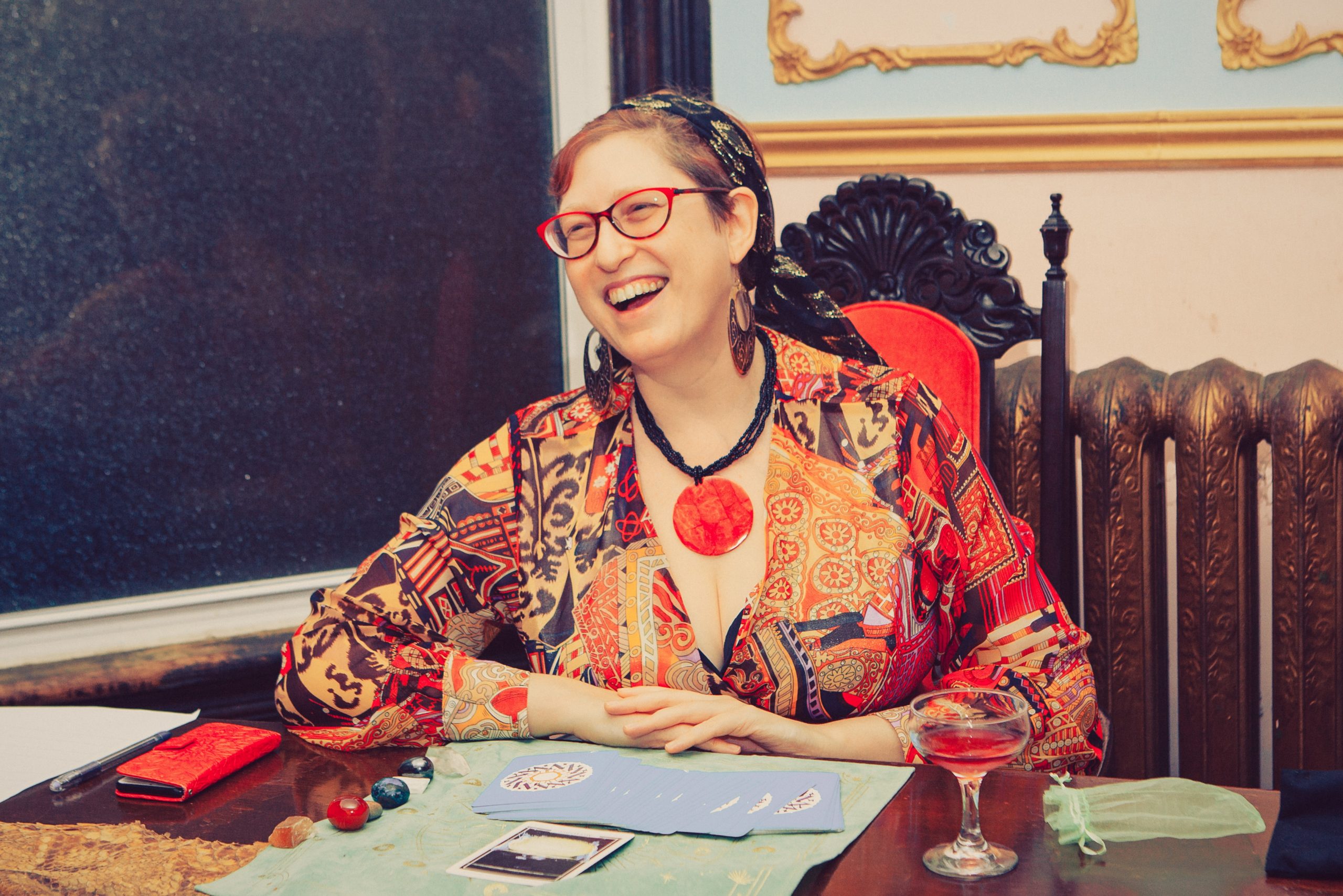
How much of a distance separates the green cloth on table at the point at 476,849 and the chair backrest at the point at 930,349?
941 millimetres

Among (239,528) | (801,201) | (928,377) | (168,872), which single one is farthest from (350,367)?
(168,872)

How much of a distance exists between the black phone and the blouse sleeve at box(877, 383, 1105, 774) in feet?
2.40

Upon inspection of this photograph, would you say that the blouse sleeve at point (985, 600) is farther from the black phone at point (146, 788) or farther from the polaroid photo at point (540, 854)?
the black phone at point (146, 788)

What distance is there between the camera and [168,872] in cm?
82

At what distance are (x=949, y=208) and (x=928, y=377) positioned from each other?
0.29 m

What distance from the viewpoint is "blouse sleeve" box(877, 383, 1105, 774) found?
1.15 m

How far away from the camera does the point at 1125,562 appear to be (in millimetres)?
1841

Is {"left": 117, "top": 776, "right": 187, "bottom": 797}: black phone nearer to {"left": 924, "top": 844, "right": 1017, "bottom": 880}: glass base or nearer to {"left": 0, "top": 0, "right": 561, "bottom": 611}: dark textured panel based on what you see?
{"left": 924, "top": 844, "right": 1017, "bottom": 880}: glass base

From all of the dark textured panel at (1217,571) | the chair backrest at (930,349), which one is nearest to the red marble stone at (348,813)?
the chair backrest at (930,349)

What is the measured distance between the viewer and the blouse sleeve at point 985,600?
1.15 meters

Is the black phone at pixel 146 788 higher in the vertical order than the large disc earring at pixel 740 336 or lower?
lower

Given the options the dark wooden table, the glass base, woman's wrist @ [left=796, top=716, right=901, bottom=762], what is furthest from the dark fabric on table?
woman's wrist @ [left=796, top=716, right=901, bottom=762]

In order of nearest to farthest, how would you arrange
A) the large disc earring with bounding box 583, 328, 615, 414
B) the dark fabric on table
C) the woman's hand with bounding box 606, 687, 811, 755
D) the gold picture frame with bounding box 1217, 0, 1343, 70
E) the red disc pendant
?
the dark fabric on table → the woman's hand with bounding box 606, 687, 811, 755 → the red disc pendant → the large disc earring with bounding box 583, 328, 615, 414 → the gold picture frame with bounding box 1217, 0, 1343, 70

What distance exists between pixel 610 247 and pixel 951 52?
3.49 ft
